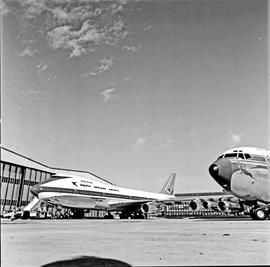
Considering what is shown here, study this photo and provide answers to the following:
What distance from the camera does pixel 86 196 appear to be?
127 ft

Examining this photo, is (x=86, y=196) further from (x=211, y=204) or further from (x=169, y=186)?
(x=169, y=186)

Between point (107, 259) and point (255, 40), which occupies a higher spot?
point (255, 40)

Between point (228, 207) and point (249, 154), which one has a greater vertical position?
point (249, 154)

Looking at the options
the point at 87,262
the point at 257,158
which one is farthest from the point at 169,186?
the point at 87,262

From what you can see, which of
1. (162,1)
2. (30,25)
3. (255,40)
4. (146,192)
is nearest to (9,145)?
(30,25)

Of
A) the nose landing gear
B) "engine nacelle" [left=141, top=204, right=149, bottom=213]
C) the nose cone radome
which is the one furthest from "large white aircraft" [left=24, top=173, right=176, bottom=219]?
the nose cone radome

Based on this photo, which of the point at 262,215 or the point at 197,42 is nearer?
the point at 197,42

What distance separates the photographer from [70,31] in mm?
8195

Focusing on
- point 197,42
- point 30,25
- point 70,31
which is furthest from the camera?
point 197,42

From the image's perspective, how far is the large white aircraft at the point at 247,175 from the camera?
19.9 m

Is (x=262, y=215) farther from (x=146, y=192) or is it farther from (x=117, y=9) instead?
(x=146, y=192)

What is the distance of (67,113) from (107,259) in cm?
353

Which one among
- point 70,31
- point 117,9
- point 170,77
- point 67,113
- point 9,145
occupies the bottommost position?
point 9,145

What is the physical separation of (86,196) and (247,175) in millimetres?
22440
